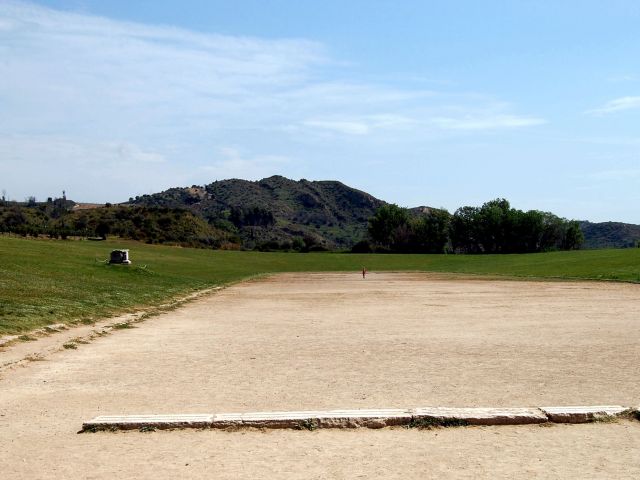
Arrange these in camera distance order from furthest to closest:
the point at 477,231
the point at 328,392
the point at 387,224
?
the point at 387,224 < the point at 477,231 < the point at 328,392

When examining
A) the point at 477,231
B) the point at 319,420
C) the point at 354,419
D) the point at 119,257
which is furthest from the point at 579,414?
the point at 477,231

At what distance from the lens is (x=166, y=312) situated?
24109 mm

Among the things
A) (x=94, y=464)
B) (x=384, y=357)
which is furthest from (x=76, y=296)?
(x=94, y=464)

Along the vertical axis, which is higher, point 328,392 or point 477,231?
point 477,231

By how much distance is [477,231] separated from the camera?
434ft

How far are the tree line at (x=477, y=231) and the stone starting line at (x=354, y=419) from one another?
117309 mm

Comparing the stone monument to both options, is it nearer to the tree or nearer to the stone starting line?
the stone starting line

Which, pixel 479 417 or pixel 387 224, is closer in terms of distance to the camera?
pixel 479 417

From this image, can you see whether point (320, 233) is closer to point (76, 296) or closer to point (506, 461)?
point (76, 296)

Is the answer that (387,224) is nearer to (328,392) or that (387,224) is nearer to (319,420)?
(328,392)

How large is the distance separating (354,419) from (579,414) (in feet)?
8.26

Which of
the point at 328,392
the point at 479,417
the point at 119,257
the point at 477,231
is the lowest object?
the point at 328,392

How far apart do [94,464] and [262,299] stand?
25.3 m

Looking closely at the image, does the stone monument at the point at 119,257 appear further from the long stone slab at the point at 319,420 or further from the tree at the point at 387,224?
the tree at the point at 387,224
